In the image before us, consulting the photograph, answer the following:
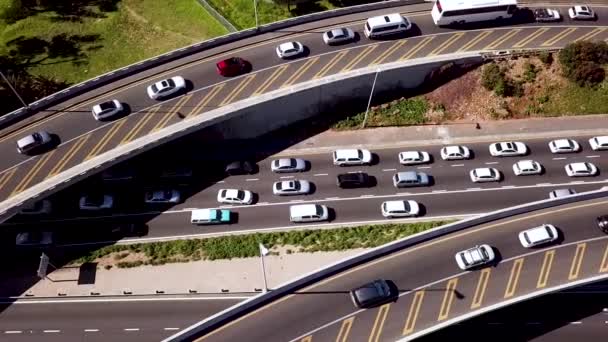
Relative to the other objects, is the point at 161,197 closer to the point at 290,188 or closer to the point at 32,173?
the point at 32,173

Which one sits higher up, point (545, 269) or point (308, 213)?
point (308, 213)

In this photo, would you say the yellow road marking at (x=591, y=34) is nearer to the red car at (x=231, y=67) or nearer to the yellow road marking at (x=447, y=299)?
the yellow road marking at (x=447, y=299)

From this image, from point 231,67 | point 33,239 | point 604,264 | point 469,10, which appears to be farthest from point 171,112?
point 604,264

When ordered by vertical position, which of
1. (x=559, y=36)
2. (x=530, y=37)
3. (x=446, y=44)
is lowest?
(x=446, y=44)

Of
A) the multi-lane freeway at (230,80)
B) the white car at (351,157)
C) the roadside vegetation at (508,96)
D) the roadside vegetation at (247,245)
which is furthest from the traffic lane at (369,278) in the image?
the multi-lane freeway at (230,80)

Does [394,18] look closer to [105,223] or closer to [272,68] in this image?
[272,68]

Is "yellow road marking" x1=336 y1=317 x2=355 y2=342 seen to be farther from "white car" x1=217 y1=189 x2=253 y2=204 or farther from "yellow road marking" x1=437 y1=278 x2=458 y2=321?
"white car" x1=217 y1=189 x2=253 y2=204

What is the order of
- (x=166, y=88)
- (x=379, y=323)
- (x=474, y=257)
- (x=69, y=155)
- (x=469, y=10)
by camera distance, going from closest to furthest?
(x=379, y=323) → (x=474, y=257) → (x=69, y=155) → (x=166, y=88) → (x=469, y=10)
